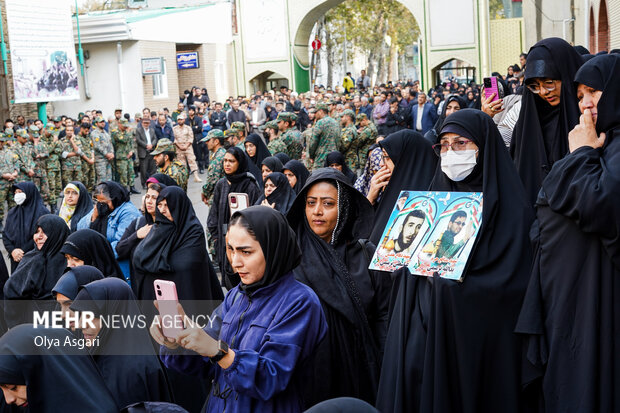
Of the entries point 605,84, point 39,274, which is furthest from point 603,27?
point 605,84

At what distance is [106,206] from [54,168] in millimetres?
8800

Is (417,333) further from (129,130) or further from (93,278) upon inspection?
(129,130)

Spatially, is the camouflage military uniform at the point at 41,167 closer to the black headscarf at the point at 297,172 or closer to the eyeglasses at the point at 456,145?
the black headscarf at the point at 297,172

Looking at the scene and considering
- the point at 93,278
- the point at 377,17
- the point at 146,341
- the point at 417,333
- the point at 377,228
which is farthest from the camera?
→ the point at 377,17

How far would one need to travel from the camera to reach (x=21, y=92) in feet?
62.7

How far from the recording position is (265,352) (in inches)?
108

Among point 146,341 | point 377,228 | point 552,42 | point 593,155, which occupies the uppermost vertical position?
point 552,42

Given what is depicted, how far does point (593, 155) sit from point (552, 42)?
4.94 ft

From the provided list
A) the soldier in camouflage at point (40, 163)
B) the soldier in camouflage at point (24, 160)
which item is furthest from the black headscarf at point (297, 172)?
the soldier in camouflage at point (40, 163)

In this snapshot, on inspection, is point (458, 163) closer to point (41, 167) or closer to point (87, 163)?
point (41, 167)

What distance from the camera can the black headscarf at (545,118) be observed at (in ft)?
13.8

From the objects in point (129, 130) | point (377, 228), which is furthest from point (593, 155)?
point (129, 130)

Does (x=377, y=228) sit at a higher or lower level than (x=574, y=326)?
higher

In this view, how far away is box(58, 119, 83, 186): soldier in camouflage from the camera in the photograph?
15773mm
